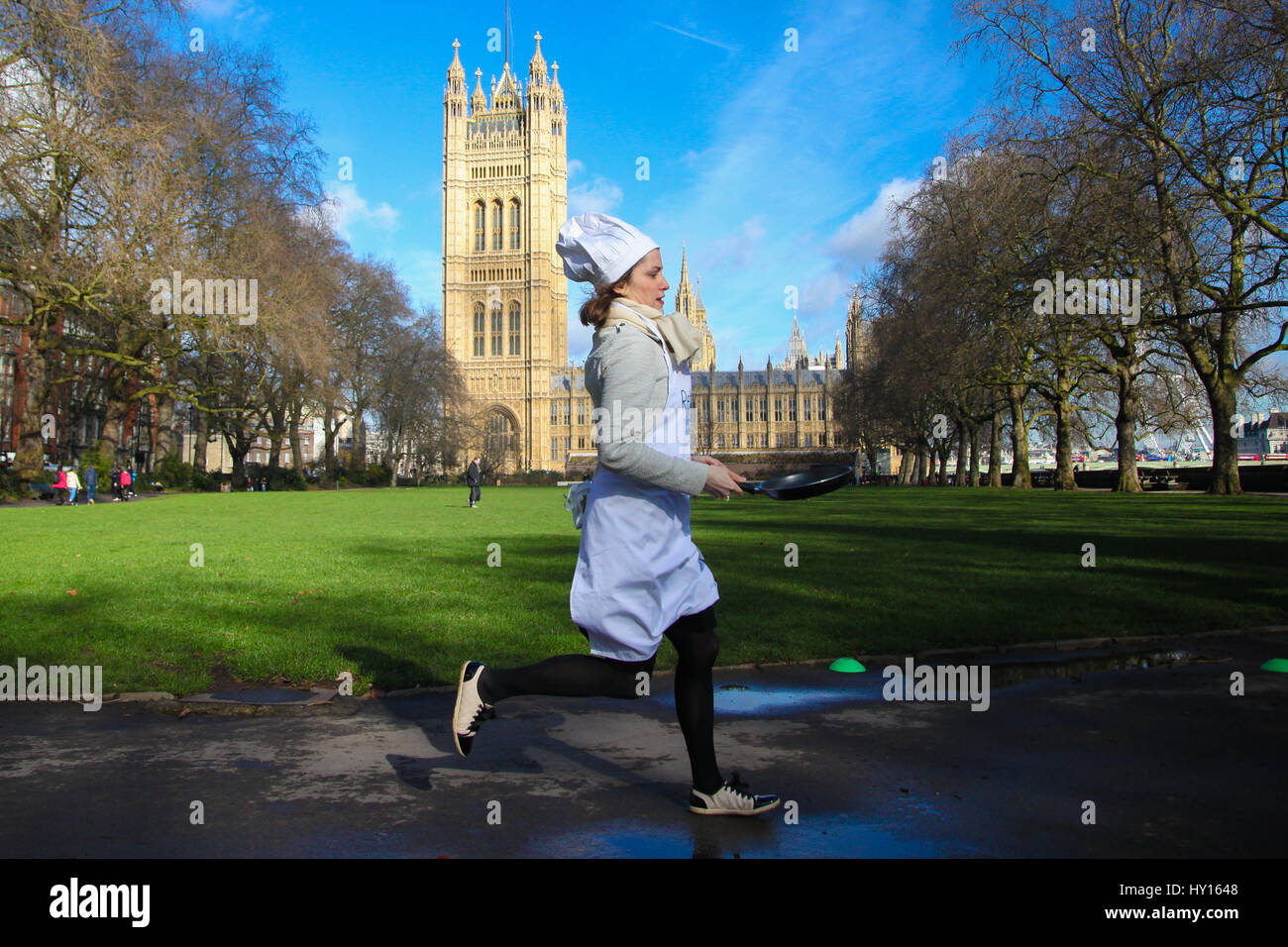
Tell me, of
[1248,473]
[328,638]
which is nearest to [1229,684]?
[328,638]

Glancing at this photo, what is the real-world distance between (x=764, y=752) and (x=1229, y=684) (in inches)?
124

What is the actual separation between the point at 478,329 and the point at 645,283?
12231 cm

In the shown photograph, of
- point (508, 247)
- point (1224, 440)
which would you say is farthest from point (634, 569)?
point (508, 247)

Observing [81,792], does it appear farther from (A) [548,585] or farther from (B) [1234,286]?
(B) [1234,286]

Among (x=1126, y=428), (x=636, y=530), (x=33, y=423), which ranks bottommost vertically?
(x=636, y=530)

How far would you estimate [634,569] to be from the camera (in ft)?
11.9

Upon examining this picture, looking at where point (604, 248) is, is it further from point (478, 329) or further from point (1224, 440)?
point (478, 329)

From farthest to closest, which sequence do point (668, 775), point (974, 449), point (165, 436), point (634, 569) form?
1. point (974, 449)
2. point (165, 436)
3. point (668, 775)
4. point (634, 569)

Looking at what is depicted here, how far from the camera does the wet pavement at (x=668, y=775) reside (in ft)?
11.3

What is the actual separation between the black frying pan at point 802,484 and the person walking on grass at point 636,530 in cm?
15

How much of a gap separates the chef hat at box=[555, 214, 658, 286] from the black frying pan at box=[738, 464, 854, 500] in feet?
3.22

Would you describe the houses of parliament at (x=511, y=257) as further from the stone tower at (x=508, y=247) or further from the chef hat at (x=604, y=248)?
the chef hat at (x=604, y=248)

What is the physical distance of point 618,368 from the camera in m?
3.65

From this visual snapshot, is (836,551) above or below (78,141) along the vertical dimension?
below
